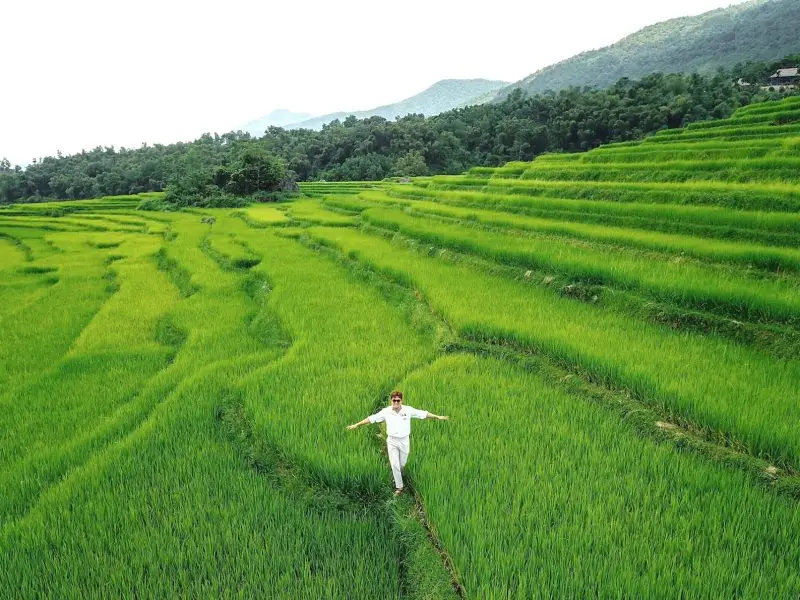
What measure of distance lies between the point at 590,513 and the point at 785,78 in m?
55.4

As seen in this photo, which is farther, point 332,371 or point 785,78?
point 785,78

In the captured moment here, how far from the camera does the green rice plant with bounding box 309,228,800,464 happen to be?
3771mm

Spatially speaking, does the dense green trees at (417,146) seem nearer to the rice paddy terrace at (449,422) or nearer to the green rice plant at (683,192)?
the green rice plant at (683,192)

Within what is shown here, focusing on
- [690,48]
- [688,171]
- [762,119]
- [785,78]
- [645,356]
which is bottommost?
[645,356]

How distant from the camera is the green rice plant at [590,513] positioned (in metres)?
2.43

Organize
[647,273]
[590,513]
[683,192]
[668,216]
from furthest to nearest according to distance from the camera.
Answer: [683,192] < [668,216] < [647,273] < [590,513]

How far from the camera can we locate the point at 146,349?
666cm

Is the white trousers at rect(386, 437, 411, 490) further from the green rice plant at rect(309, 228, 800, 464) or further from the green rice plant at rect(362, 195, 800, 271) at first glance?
the green rice plant at rect(362, 195, 800, 271)

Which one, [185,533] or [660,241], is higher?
[185,533]

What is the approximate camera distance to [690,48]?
100625 millimetres

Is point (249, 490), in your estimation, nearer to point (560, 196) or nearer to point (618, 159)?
point (560, 196)

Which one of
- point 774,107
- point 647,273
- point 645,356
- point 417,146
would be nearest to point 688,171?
point 647,273

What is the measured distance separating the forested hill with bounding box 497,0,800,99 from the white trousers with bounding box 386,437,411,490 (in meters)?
87.8

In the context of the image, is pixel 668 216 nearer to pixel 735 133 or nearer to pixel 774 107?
pixel 735 133
